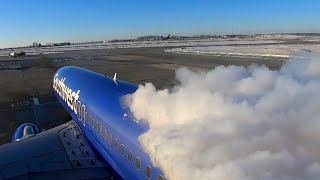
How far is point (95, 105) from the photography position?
11867 millimetres

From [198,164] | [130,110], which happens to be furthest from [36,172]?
[198,164]

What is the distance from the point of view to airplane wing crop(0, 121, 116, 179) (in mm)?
9344

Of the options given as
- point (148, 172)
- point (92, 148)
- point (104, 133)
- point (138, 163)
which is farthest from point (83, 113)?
point (148, 172)

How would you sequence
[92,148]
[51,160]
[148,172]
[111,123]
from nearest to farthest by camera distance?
[148,172] < [111,123] < [51,160] < [92,148]

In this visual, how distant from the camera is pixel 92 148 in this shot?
1188 cm

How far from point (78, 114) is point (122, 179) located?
5886 millimetres

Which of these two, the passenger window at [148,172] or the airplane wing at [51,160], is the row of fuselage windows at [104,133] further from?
the airplane wing at [51,160]

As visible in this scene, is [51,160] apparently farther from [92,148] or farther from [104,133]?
[92,148]

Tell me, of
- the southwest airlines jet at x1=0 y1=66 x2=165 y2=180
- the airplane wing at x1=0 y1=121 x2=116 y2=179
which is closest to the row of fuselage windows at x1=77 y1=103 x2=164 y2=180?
the southwest airlines jet at x1=0 y1=66 x2=165 y2=180

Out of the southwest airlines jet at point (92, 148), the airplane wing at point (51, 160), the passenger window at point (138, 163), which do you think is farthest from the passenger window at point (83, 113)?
the passenger window at point (138, 163)

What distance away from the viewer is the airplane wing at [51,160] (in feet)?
30.7

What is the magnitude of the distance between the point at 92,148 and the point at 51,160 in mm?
1853

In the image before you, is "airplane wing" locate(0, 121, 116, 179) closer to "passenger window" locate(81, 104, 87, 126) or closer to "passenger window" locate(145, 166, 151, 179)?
"passenger window" locate(81, 104, 87, 126)

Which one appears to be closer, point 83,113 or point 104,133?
point 104,133
